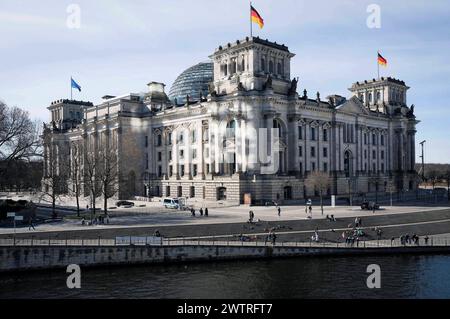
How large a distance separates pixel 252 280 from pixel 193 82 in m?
86.8

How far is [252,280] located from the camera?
35125 millimetres

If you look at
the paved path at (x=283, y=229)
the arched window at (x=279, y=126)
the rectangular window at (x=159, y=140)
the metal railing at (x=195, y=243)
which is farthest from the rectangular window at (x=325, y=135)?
the metal railing at (x=195, y=243)

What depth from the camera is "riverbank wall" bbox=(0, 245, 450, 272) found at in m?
37.1

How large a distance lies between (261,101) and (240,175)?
44.2 feet

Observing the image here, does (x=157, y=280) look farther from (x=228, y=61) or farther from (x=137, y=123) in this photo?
(x=137, y=123)

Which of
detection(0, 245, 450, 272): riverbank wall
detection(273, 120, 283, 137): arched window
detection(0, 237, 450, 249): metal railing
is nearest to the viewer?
detection(0, 245, 450, 272): riverbank wall

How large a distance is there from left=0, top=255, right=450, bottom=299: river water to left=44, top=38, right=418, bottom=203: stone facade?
3649 centimetres

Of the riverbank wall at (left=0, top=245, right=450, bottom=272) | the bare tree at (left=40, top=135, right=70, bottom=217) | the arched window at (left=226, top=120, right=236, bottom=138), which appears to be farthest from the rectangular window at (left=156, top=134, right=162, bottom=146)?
the riverbank wall at (left=0, top=245, right=450, bottom=272)

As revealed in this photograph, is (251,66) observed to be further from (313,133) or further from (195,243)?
(195,243)

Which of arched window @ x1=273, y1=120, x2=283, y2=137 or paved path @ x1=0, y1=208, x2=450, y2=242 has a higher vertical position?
arched window @ x1=273, y1=120, x2=283, y2=137

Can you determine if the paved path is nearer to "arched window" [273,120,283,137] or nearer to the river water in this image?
the river water

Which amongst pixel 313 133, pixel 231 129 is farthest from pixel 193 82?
pixel 313 133
